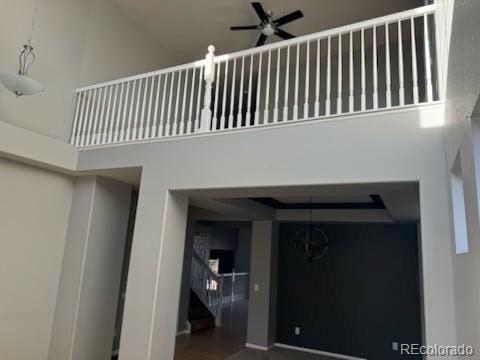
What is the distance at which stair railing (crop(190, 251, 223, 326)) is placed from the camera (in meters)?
8.56

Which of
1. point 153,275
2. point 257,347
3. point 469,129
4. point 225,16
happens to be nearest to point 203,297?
point 257,347

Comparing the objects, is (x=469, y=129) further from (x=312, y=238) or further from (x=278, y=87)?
(x=312, y=238)

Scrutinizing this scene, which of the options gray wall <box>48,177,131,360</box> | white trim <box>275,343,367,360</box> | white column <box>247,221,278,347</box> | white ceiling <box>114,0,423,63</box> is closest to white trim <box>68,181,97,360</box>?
gray wall <box>48,177,131,360</box>

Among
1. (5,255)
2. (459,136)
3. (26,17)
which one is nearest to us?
(459,136)

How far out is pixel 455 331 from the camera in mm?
2326

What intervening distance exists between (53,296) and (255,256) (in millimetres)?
3858

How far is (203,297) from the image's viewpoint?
8609 mm

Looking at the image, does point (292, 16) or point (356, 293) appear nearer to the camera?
point (292, 16)

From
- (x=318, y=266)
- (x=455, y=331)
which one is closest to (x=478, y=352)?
(x=455, y=331)

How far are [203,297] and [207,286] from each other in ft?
1.04

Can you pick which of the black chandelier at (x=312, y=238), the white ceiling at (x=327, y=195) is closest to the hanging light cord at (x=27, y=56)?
the white ceiling at (x=327, y=195)

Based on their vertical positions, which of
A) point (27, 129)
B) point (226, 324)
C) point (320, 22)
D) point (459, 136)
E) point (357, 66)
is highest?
point (320, 22)

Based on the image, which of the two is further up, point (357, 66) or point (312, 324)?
point (357, 66)

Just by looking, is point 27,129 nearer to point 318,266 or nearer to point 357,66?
point 357,66
